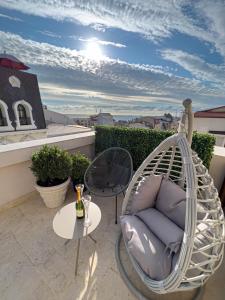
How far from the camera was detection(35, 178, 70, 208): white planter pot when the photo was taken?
223cm

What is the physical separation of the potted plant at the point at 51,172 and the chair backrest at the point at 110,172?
398mm

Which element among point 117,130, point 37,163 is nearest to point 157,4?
point 117,130

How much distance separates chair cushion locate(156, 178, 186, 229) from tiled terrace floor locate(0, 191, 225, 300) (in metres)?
0.67

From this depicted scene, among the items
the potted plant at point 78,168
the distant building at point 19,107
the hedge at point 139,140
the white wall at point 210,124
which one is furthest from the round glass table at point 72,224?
the white wall at point 210,124

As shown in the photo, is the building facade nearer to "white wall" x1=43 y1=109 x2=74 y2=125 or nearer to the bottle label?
"white wall" x1=43 y1=109 x2=74 y2=125

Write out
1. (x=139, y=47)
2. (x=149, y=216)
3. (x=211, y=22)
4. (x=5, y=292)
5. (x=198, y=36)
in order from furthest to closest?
(x=139, y=47)
(x=198, y=36)
(x=211, y=22)
(x=149, y=216)
(x=5, y=292)

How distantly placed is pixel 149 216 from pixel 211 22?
3.53 metres

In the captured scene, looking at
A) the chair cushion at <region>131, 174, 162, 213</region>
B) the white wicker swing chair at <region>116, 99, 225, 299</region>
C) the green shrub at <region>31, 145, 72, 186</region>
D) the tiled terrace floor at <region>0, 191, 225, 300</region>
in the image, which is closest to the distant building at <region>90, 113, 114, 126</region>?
the green shrub at <region>31, 145, 72, 186</region>

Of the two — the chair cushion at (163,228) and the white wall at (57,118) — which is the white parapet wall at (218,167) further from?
the white wall at (57,118)

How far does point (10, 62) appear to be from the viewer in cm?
718

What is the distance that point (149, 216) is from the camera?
1.65 meters

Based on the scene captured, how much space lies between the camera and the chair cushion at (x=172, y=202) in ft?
4.96

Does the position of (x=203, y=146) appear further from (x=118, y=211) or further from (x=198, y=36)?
(x=198, y=36)

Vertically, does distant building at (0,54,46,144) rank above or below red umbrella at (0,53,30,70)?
below
